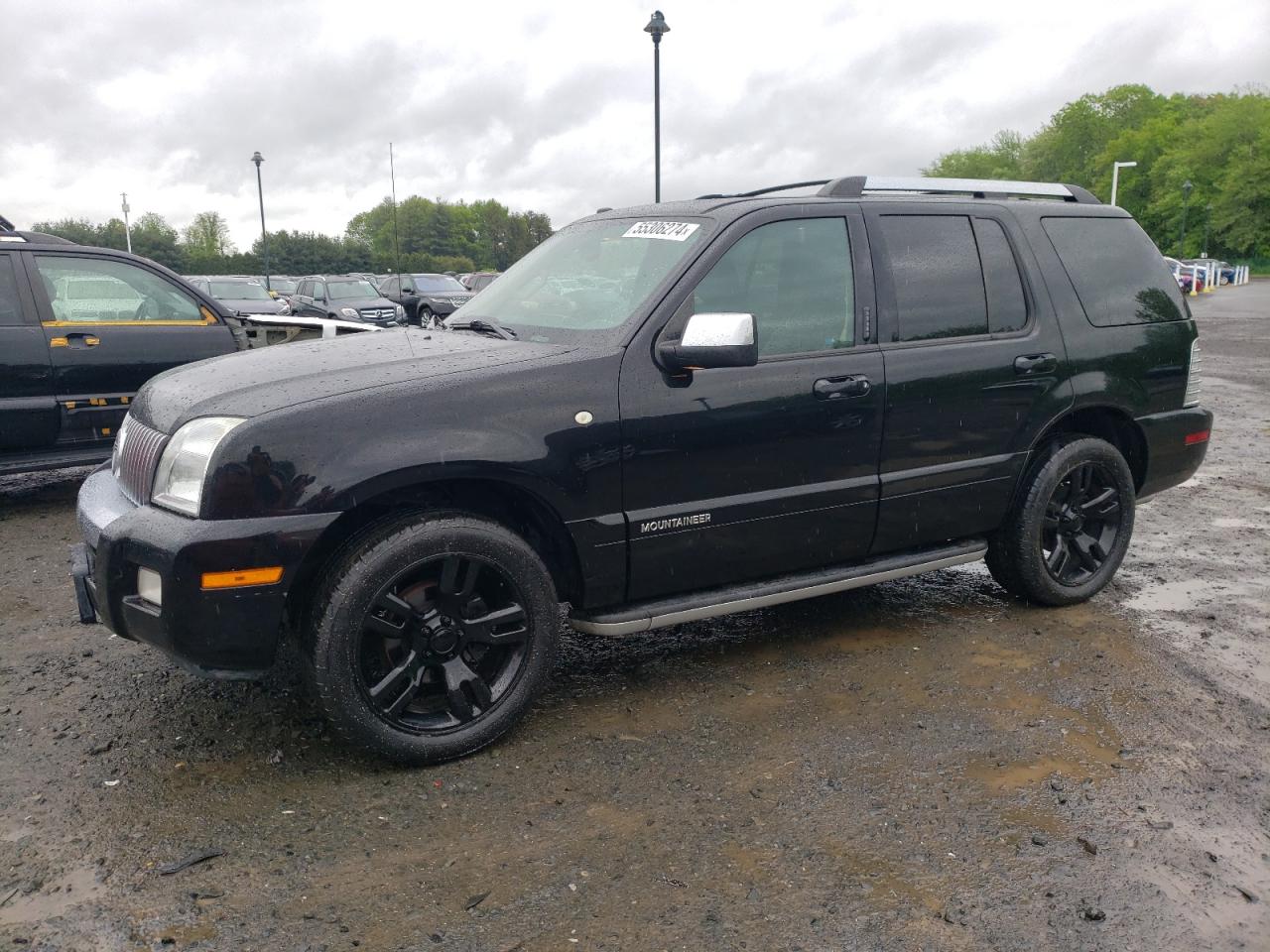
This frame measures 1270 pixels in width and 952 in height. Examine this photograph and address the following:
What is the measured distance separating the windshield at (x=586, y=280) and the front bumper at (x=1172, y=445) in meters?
2.54

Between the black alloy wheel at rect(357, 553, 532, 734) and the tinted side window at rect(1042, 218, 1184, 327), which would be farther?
the tinted side window at rect(1042, 218, 1184, 327)

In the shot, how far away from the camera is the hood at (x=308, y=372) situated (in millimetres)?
3238

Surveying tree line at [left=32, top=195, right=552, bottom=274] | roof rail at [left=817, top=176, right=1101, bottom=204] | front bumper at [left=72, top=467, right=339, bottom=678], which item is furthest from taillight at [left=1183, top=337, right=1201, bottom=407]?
tree line at [left=32, top=195, right=552, bottom=274]

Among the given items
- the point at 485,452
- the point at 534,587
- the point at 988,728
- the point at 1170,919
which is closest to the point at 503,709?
the point at 534,587

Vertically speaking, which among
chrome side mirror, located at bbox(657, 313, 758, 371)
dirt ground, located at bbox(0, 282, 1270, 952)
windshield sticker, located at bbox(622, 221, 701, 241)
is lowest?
dirt ground, located at bbox(0, 282, 1270, 952)

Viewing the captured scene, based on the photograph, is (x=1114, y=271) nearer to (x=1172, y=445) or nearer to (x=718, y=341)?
(x=1172, y=445)

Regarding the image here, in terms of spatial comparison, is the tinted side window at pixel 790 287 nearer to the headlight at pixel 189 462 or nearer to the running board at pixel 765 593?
the running board at pixel 765 593

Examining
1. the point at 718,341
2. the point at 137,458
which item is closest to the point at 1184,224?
the point at 718,341

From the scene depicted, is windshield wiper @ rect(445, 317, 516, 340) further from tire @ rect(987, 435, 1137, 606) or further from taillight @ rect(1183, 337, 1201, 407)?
taillight @ rect(1183, 337, 1201, 407)

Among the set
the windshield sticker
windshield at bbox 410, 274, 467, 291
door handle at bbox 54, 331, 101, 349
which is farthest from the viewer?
windshield at bbox 410, 274, 467, 291

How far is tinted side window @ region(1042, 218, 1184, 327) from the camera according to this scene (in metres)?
4.75

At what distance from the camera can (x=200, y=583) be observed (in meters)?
3.00

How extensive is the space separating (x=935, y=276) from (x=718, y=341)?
Result: 134 cm

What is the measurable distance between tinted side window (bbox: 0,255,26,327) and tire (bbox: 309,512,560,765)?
4903 millimetres
